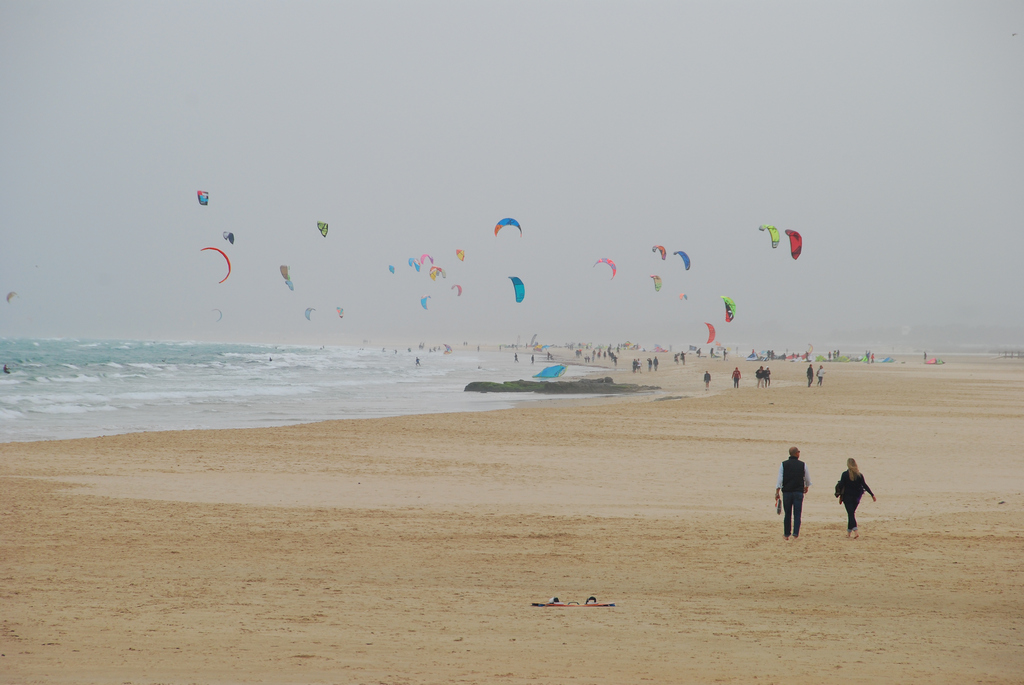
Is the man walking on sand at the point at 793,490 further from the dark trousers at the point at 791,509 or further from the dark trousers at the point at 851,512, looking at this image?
the dark trousers at the point at 851,512

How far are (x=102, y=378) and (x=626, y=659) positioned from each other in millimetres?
44961

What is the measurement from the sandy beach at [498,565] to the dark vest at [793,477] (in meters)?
0.63

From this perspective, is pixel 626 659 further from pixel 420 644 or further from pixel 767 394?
pixel 767 394

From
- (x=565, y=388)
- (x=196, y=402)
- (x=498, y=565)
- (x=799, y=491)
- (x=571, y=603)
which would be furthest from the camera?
(x=565, y=388)

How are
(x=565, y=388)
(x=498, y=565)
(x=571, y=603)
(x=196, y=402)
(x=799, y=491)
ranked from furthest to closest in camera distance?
(x=565, y=388) < (x=196, y=402) < (x=799, y=491) < (x=498, y=565) < (x=571, y=603)

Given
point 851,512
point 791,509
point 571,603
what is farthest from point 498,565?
point 851,512

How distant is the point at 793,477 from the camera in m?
8.15

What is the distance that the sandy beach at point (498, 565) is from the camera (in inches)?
187

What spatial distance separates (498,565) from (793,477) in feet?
11.4

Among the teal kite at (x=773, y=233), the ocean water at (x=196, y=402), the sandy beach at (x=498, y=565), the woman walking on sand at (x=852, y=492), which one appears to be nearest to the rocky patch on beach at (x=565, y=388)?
the ocean water at (x=196, y=402)

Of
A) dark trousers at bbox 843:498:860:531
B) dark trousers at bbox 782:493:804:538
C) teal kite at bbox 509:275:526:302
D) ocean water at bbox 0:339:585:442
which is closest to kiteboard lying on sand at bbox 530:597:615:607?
dark trousers at bbox 782:493:804:538

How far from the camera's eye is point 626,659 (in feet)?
15.6

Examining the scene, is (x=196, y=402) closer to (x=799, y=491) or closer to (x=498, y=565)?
(x=498, y=565)

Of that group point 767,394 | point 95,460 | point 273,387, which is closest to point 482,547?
point 95,460
